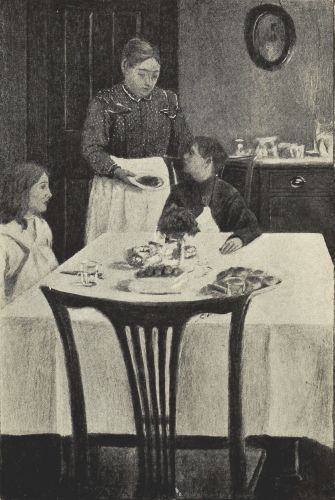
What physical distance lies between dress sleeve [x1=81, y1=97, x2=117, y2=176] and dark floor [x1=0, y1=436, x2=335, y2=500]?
2.93ft

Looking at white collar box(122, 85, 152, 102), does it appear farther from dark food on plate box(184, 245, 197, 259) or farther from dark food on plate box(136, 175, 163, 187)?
dark food on plate box(184, 245, 197, 259)

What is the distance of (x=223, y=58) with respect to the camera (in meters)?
2.24

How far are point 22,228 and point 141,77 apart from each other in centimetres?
62

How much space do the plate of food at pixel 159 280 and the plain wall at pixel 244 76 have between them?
0.42 m

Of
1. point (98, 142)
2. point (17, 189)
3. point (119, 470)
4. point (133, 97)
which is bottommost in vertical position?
point (119, 470)

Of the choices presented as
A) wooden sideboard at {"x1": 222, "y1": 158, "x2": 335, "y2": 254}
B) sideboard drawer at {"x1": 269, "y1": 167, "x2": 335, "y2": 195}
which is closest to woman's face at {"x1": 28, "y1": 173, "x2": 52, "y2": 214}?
wooden sideboard at {"x1": 222, "y1": 158, "x2": 335, "y2": 254}

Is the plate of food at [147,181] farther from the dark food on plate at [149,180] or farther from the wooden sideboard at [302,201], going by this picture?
the wooden sideboard at [302,201]

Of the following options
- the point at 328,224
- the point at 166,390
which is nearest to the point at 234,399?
the point at 166,390

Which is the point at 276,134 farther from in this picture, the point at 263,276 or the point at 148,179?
the point at 263,276

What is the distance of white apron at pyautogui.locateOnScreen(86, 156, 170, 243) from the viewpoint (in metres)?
2.23

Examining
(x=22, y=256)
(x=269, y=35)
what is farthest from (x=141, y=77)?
(x=22, y=256)

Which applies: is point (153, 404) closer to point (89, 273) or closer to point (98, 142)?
point (89, 273)

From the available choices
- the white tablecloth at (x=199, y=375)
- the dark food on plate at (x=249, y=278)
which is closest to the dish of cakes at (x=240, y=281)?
the dark food on plate at (x=249, y=278)

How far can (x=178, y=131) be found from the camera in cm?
218
